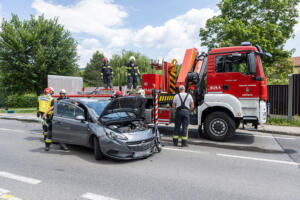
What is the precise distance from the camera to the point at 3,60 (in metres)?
21.6

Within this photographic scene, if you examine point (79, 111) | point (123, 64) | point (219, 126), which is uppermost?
point (123, 64)

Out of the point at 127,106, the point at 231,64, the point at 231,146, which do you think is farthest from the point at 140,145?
the point at 231,64

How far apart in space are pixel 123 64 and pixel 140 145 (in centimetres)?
3225

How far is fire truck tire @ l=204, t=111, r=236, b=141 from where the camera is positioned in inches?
263

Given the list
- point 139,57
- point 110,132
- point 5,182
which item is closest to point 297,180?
point 110,132

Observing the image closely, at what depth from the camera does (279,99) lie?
38.2ft

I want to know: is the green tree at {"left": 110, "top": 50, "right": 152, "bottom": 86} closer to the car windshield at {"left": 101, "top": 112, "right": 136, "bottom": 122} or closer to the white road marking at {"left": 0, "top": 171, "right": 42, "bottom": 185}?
the car windshield at {"left": 101, "top": 112, "right": 136, "bottom": 122}

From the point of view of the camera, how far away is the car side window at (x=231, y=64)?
6.60 metres

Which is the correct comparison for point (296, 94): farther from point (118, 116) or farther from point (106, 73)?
point (118, 116)

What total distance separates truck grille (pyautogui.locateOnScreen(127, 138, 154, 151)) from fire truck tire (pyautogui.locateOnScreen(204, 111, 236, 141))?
8.19 feet

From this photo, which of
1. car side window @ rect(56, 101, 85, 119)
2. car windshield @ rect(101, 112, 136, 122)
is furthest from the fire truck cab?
car side window @ rect(56, 101, 85, 119)

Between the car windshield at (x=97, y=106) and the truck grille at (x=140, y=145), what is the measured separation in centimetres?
124

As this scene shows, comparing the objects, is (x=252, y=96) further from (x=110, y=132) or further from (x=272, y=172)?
(x=110, y=132)

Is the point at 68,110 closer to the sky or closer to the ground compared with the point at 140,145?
closer to the sky
